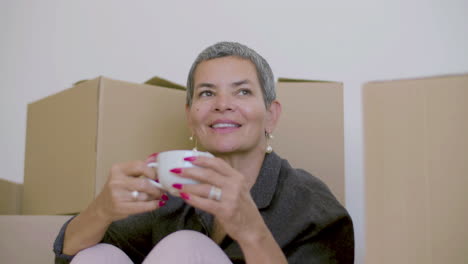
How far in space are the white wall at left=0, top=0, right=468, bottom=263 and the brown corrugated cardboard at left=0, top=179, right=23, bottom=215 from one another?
1.66 ft

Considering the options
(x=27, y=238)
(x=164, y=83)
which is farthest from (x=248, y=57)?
(x=27, y=238)

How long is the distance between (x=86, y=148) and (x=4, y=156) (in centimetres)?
100

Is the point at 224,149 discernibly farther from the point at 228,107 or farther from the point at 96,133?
the point at 96,133

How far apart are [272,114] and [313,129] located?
0.59 ft

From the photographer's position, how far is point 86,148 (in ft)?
3.99

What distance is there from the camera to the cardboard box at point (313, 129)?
1.26 m

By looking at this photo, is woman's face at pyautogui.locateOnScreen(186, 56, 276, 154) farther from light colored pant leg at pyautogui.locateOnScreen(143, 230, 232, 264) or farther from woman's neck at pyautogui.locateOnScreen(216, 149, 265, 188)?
light colored pant leg at pyautogui.locateOnScreen(143, 230, 232, 264)

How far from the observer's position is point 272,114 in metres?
1.13

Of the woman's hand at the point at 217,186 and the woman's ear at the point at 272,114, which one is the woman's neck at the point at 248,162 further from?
the woman's hand at the point at 217,186

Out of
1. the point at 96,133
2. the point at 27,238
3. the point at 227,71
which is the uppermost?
the point at 227,71

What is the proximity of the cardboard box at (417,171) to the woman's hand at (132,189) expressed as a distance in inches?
12.9

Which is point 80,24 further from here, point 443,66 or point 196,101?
point 443,66

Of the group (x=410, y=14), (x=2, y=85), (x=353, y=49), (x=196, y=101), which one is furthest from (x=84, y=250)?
(x=2, y=85)

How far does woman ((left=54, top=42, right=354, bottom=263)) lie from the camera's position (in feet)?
2.32
